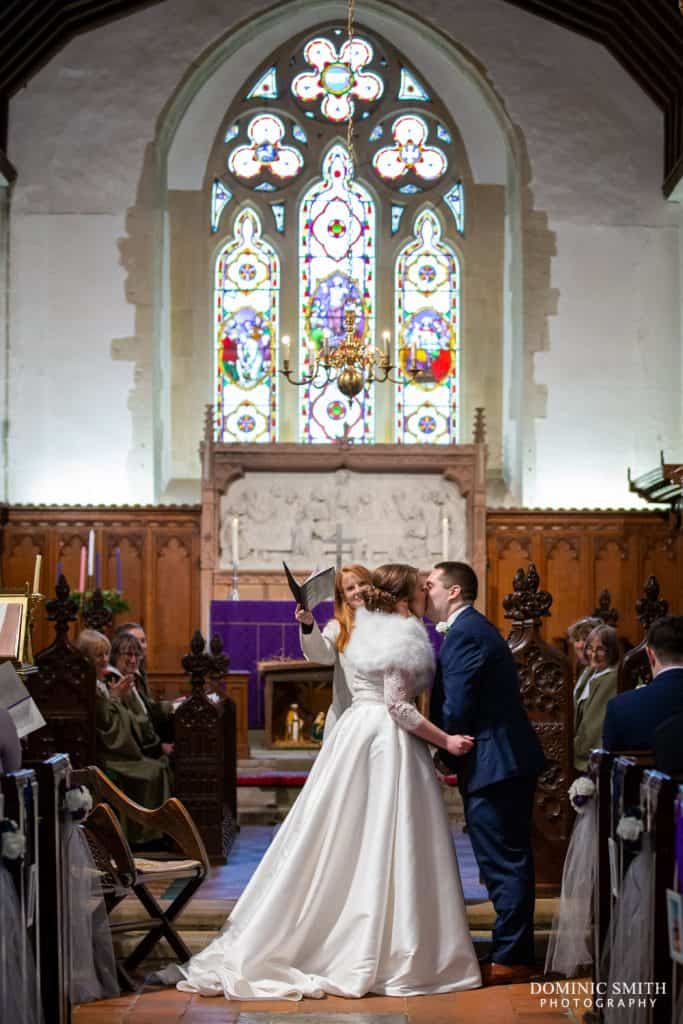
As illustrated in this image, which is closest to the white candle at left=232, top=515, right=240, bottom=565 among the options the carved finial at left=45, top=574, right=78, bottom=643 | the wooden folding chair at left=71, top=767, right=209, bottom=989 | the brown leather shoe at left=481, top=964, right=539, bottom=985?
the carved finial at left=45, top=574, right=78, bottom=643

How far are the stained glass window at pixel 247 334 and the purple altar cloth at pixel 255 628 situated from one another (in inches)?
104

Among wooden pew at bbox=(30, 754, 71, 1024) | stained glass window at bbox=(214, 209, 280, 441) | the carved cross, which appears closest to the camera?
wooden pew at bbox=(30, 754, 71, 1024)

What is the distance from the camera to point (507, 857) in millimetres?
5094

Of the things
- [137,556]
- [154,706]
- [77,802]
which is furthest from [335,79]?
[77,802]

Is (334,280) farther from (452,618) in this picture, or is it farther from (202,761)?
(452,618)

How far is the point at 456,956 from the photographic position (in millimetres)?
4887

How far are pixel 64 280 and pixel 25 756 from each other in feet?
28.3

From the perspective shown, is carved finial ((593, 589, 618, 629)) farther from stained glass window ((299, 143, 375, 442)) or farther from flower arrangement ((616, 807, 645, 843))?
flower arrangement ((616, 807, 645, 843))

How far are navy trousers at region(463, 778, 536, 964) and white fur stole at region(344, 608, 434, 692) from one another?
482 mm

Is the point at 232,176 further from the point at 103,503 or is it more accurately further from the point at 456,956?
the point at 456,956

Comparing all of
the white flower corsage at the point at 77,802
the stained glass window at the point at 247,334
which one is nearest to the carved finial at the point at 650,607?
the white flower corsage at the point at 77,802

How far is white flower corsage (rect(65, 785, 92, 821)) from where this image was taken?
4.40 m

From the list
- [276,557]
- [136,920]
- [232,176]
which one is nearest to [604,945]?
[136,920]

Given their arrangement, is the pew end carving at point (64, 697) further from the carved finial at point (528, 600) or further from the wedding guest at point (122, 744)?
the carved finial at point (528, 600)
